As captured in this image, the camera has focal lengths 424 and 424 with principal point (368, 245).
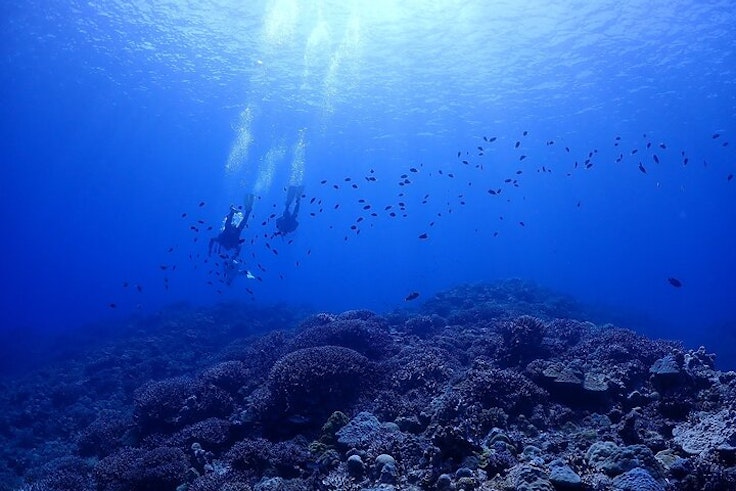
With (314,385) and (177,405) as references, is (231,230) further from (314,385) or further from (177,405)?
(314,385)

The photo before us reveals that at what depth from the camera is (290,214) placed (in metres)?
24.4

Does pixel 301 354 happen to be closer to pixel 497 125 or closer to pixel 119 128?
pixel 497 125

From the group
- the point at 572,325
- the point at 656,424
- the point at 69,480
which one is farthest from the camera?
the point at 572,325

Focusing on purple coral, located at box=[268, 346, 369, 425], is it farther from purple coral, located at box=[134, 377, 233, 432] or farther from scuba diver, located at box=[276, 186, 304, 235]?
scuba diver, located at box=[276, 186, 304, 235]

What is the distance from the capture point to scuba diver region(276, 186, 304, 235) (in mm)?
23353

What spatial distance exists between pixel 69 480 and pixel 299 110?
4520 centimetres

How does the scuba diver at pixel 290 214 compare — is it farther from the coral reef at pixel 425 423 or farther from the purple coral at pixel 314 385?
the purple coral at pixel 314 385

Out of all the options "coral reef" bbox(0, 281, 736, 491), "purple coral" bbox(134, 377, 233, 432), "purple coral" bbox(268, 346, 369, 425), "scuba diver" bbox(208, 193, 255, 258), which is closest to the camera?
"coral reef" bbox(0, 281, 736, 491)

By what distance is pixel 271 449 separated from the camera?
6746mm

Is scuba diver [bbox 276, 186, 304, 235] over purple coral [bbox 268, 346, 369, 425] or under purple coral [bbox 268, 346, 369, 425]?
over

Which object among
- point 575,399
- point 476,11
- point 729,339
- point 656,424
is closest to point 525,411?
point 575,399

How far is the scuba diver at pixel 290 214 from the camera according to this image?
919 inches

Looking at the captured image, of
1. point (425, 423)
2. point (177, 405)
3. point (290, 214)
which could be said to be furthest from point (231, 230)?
point (425, 423)

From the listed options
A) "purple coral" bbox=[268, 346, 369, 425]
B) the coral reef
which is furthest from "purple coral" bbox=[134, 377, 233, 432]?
"purple coral" bbox=[268, 346, 369, 425]
